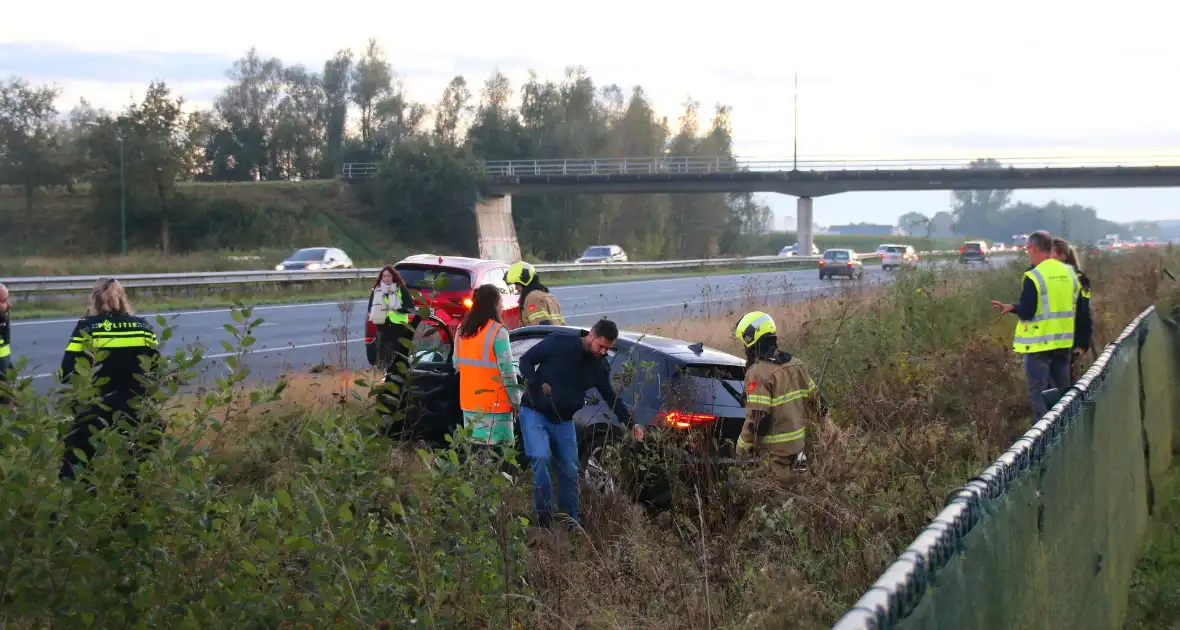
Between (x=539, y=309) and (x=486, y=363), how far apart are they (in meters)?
3.63

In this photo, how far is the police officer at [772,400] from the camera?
6852 mm

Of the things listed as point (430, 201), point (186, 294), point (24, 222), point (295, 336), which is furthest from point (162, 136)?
point (295, 336)

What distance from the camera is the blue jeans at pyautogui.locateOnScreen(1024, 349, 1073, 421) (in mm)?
9391

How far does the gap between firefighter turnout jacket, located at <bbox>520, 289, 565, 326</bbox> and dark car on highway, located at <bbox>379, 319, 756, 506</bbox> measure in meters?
1.49

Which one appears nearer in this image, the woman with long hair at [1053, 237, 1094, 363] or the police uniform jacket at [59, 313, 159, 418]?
the police uniform jacket at [59, 313, 159, 418]

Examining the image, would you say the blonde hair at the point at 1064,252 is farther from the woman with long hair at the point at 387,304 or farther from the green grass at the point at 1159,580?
the woman with long hair at the point at 387,304

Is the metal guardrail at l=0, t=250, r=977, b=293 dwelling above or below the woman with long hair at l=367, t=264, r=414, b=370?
below

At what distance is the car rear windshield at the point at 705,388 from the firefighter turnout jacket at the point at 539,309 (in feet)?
9.29

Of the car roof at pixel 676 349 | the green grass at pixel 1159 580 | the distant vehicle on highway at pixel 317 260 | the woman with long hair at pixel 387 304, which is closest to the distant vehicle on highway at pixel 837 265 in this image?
the distant vehicle on highway at pixel 317 260

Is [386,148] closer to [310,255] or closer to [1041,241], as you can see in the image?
[310,255]

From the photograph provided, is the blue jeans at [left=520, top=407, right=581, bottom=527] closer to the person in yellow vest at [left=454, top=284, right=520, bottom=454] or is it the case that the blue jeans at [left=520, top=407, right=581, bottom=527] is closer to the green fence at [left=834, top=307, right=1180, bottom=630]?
→ the person in yellow vest at [left=454, top=284, right=520, bottom=454]

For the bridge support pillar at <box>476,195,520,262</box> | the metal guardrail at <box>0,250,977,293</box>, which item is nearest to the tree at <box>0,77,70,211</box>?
the bridge support pillar at <box>476,195,520,262</box>

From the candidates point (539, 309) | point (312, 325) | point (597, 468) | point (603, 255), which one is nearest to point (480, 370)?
point (597, 468)

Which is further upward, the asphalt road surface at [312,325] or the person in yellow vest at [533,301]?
the person in yellow vest at [533,301]
